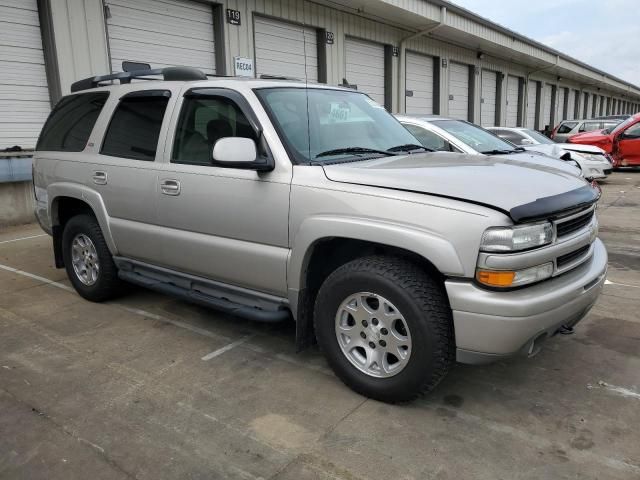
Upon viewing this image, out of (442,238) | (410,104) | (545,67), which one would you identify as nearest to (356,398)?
(442,238)

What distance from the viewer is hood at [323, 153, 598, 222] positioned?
272cm

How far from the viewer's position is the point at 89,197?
15.1ft

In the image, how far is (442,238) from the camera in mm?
2688

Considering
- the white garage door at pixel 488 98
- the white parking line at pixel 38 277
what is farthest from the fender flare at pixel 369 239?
the white garage door at pixel 488 98

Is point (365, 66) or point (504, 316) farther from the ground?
point (365, 66)

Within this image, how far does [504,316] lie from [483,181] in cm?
76

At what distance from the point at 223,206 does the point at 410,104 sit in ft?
51.9

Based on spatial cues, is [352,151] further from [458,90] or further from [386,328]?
[458,90]

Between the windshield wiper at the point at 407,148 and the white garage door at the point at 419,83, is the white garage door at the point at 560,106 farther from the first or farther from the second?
the windshield wiper at the point at 407,148

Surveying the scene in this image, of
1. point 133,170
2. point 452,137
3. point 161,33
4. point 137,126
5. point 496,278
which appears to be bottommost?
point 496,278

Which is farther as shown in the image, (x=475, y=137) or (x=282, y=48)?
(x=282, y=48)

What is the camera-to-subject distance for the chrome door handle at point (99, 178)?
4449 mm

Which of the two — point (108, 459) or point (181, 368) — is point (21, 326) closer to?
point (181, 368)

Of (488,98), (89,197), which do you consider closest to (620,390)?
(89,197)
